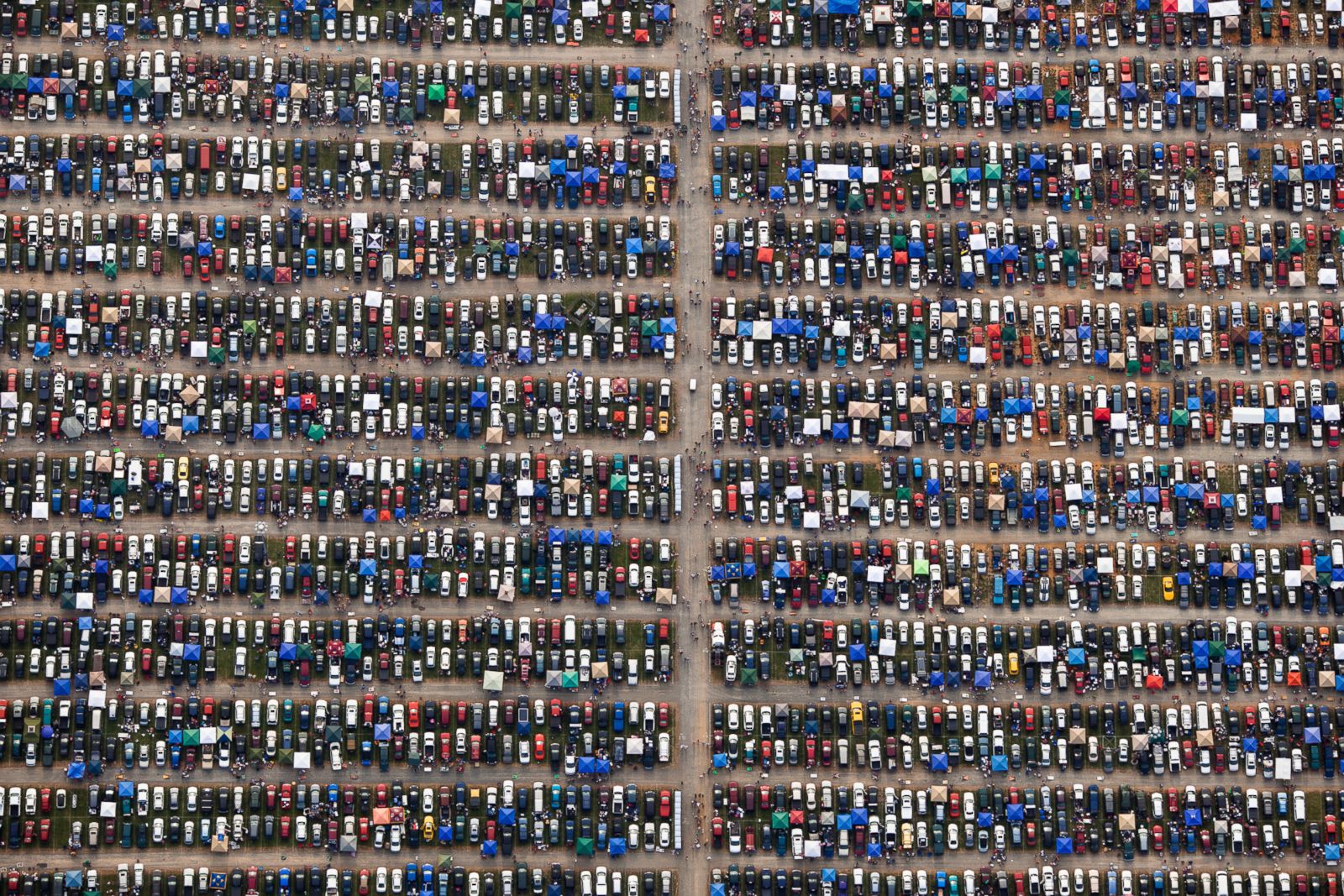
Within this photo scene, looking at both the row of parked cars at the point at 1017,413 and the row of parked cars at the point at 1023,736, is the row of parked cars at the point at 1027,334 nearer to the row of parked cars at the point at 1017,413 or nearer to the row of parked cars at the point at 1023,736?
the row of parked cars at the point at 1017,413

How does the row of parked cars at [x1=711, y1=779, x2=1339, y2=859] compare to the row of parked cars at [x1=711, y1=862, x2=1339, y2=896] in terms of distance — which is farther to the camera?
the row of parked cars at [x1=711, y1=779, x2=1339, y2=859]

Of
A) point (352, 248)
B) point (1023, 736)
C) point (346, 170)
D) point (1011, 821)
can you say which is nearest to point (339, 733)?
point (352, 248)

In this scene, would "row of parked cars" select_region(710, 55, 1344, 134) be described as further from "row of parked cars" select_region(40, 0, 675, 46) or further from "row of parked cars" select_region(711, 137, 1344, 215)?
"row of parked cars" select_region(40, 0, 675, 46)

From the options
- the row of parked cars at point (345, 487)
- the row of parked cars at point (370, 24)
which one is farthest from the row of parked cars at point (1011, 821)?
the row of parked cars at point (370, 24)

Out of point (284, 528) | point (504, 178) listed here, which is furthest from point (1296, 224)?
point (284, 528)

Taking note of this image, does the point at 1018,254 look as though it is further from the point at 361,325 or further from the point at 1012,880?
the point at 361,325

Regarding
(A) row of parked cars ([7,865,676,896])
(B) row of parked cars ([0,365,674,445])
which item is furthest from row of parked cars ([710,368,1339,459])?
(A) row of parked cars ([7,865,676,896])

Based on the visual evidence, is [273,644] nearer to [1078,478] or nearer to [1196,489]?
[1078,478]

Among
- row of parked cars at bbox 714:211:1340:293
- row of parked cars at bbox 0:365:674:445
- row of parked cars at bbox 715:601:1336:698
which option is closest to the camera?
row of parked cars at bbox 715:601:1336:698

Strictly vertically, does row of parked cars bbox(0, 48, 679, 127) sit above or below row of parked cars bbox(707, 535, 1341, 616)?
above
